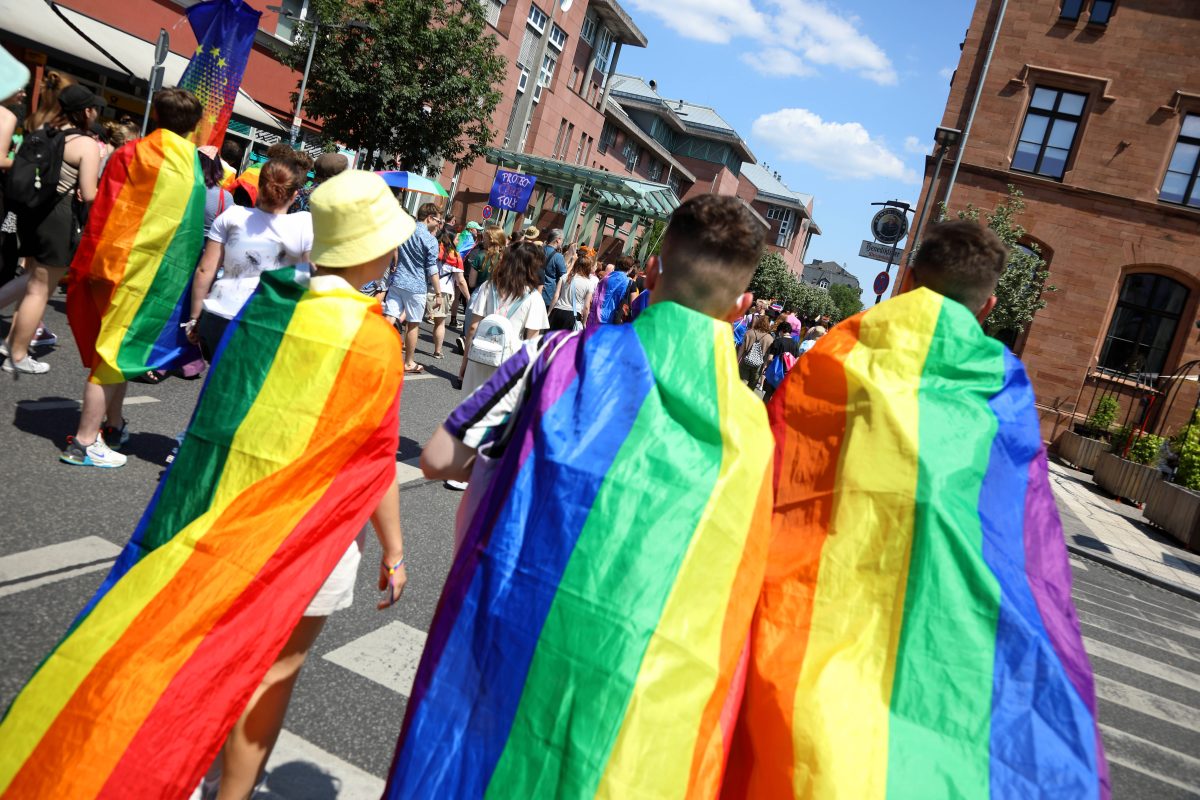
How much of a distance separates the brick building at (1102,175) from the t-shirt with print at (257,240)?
936 inches

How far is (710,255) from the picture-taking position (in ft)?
6.56

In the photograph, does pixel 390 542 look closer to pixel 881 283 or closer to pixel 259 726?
pixel 259 726

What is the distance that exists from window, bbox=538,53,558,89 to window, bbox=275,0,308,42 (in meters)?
15.0

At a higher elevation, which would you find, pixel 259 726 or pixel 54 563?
pixel 259 726

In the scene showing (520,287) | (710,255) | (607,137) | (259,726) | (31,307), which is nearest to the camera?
(710,255)

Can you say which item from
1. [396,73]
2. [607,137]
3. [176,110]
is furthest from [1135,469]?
[607,137]

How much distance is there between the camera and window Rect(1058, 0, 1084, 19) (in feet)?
86.4

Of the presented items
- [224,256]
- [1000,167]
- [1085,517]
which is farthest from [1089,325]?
[224,256]

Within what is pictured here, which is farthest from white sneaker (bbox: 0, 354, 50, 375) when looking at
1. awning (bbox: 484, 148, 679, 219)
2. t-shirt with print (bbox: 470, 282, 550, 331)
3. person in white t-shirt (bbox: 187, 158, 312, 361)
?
awning (bbox: 484, 148, 679, 219)

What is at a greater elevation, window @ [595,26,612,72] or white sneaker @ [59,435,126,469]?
window @ [595,26,612,72]

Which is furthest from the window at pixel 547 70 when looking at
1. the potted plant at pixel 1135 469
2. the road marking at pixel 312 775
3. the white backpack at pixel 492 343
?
the road marking at pixel 312 775

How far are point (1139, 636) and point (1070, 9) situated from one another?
952 inches

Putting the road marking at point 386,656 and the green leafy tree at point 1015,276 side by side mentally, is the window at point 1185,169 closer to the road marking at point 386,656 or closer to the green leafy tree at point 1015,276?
the green leafy tree at point 1015,276

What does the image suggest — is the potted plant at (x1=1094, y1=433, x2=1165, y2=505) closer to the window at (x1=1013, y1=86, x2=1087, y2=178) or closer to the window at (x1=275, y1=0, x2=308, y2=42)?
the window at (x1=1013, y1=86, x2=1087, y2=178)
